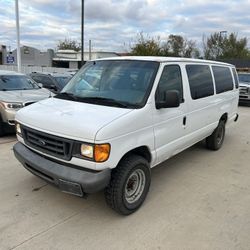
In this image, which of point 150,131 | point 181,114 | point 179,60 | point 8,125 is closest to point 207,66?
point 179,60

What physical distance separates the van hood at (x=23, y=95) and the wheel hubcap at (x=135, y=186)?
441 cm

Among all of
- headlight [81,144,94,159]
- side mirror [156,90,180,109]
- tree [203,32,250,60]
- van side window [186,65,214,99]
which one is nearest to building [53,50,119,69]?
tree [203,32,250,60]

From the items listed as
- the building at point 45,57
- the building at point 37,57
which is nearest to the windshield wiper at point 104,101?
the building at point 45,57

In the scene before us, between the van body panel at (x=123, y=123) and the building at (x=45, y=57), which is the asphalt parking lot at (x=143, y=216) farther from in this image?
the building at (x=45, y=57)

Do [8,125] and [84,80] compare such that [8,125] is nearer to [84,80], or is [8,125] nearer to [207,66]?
[84,80]

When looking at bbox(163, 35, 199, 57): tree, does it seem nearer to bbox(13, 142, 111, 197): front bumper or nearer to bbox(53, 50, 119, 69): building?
bbox(53, 50, 119, 69): building

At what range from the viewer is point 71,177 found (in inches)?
119

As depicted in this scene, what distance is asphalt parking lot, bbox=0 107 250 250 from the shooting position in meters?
3.01

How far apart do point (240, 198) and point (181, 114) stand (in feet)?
4.92

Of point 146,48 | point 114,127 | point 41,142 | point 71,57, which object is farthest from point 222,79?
point 71,57

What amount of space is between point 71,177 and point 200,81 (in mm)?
3089

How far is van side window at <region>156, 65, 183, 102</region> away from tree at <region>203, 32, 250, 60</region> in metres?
42.7

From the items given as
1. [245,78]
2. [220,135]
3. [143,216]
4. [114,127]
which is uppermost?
[245,78]

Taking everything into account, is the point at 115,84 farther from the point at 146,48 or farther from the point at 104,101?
the point at 146,48
